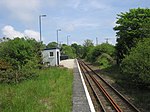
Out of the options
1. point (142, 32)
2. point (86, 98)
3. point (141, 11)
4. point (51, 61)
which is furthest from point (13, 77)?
point (51, 61)

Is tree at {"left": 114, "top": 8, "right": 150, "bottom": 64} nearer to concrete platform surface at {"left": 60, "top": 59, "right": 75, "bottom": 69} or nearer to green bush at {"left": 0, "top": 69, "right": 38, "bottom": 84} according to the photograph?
concrete platform surface at {"left": 60, "top": 59, "right": 75, "bottom": 69}

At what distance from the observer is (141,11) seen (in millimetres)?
41750

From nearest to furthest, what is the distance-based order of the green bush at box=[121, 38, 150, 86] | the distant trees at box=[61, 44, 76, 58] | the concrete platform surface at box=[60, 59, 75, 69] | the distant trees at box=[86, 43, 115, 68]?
the green bush at box=[121, 38, 150, 86]
the concrete platform surface at box=[60, 59, 75, 69]
the distant trees at box=[86, 43, 115, 68]
the distant trees at box=[61, 44, 76, 58]

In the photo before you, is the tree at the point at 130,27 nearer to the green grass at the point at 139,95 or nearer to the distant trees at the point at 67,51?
the green grass at the point at 139,95

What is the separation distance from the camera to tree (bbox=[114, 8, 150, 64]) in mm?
38594

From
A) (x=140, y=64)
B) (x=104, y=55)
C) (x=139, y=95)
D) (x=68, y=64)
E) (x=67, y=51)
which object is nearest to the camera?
(x=139, y=95)

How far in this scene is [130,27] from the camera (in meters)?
40.2

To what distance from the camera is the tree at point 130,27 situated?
38.6 metres

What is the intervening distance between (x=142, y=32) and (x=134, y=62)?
1214 centimetres

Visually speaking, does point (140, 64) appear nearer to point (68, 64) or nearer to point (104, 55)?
point (104, 55)

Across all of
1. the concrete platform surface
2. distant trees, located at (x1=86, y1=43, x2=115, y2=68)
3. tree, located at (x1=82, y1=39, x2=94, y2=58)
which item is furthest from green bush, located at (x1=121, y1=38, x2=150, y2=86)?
tree, located at (x1=82, y1=39, x2=94, y2=58)

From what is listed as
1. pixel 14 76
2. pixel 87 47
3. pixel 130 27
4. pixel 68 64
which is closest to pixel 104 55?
pixel 68 64

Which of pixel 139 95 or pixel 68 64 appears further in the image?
pixel 68 64

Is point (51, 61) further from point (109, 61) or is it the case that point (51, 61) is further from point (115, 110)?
point (115, 110)
